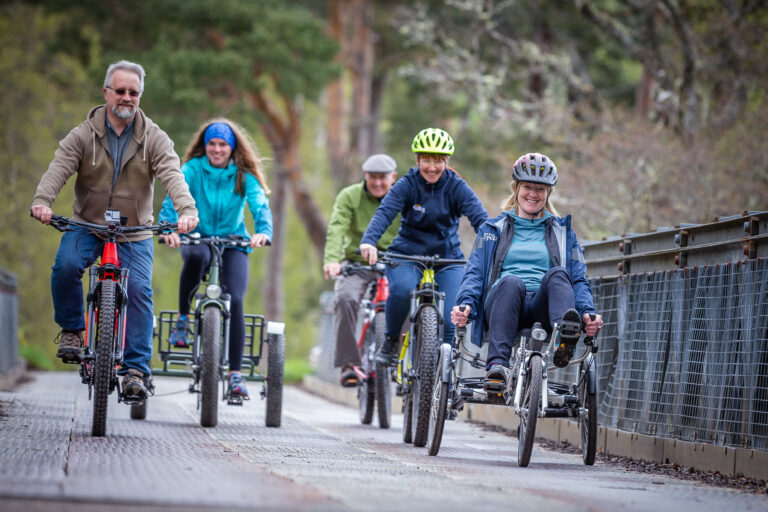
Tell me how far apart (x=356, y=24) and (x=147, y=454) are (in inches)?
1159

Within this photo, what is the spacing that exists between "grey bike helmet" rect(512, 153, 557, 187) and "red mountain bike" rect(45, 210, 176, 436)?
7.79 feet

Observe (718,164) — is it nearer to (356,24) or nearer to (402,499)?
(356,24)

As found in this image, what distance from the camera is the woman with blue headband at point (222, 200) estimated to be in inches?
426

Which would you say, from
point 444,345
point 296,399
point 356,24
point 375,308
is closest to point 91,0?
point 356,24

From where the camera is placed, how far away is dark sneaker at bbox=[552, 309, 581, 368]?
27.0 ft

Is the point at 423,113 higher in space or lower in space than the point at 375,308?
higher

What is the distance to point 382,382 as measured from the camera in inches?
476

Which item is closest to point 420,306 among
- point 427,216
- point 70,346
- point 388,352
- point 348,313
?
point 427,216

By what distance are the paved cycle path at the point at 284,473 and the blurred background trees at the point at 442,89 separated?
1179cm

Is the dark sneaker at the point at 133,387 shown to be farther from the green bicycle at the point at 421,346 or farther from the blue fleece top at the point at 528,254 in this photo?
the blue fleece top at the point at 528,254

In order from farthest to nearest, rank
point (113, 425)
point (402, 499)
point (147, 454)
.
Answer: point (113, 425)
point (147, 454)
point (402, 499)

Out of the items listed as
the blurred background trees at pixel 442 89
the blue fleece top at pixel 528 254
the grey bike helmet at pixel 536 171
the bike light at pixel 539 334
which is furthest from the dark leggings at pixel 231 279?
the blurred background trees at pixel 442 89

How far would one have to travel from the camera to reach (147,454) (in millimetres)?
7664

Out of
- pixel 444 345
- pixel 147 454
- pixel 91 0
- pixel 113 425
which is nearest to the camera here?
pixel 147 454
